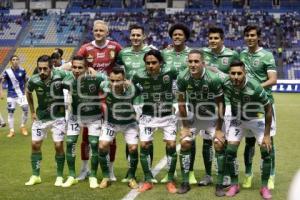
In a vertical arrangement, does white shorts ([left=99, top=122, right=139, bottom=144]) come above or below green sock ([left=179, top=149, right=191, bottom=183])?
above

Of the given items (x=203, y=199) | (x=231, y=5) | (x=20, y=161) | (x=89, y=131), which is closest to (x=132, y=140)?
(x=89, y=131)

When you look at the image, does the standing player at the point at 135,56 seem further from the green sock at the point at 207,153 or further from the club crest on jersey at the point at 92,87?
the green sock at the point at 207,153

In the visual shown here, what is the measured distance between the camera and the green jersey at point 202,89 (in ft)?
22.5

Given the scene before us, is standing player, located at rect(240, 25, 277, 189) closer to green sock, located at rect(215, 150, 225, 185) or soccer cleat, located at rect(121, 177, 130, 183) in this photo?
green sock, located at rect(215, 150, 225, 185)

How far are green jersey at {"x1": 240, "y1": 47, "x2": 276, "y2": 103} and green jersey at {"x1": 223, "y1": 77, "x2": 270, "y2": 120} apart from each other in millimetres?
477

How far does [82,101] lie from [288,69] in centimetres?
2918

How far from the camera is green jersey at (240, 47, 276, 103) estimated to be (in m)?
7.16

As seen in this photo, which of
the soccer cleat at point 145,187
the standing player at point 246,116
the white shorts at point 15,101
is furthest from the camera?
the white shorts at point 15,101

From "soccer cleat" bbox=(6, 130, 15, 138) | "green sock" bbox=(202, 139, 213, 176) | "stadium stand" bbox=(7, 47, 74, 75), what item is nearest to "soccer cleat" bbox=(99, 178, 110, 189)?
"green sock" bbox=(202, 139, 213, 176)

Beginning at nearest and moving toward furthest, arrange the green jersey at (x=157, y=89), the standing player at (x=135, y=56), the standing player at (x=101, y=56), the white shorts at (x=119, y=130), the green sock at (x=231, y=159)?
the green sock at (x=231, y=159), the green jersey at (x=157, y=89), the white shorts at (x=119, y=130), the standing player at (x=135, y=56), the standing player at (x=101, y=56)

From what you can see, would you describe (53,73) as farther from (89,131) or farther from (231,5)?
(231,5)

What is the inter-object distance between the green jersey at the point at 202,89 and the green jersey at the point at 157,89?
284mm

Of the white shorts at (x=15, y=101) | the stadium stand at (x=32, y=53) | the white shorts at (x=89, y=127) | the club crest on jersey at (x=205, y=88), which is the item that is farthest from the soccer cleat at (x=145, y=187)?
the stadium stand at (x=32, y=53)

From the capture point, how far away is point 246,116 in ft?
22.6
